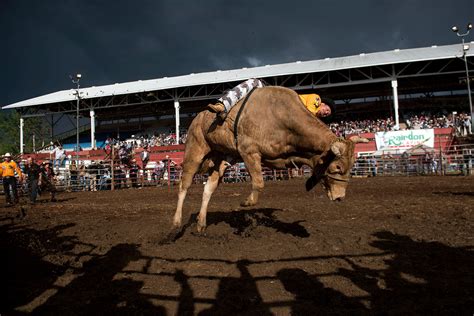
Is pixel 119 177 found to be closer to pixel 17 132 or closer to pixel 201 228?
pixel 201 228

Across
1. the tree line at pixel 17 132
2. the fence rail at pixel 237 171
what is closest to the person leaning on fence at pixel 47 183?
the fence rail at pixel 237 171

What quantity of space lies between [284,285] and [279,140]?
213cm

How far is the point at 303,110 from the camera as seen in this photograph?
466cm

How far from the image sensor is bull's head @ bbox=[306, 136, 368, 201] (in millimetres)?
4215

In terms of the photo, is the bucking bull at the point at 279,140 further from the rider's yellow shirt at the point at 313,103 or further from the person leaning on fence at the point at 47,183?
the person leaning on fence at the point at 47,183

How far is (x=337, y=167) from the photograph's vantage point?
4363 mm

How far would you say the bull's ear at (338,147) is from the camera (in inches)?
163

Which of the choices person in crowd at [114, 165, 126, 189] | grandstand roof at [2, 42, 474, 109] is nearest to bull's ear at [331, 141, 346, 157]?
person in crowd at [114, 165, 126, 189]

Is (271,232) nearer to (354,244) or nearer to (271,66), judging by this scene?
(354,244)

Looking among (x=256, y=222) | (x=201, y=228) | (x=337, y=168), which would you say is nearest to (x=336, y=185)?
(x=337, y=168)

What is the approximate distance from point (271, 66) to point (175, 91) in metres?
9.88

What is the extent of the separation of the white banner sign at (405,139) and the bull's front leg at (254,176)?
19157mm

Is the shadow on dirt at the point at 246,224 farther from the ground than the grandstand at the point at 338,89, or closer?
closer

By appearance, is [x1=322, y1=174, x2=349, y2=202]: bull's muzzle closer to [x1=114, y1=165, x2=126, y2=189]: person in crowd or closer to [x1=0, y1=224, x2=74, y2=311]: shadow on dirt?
[x1=0, y1=224, x2=74, y2=311]: shadow on dirt
